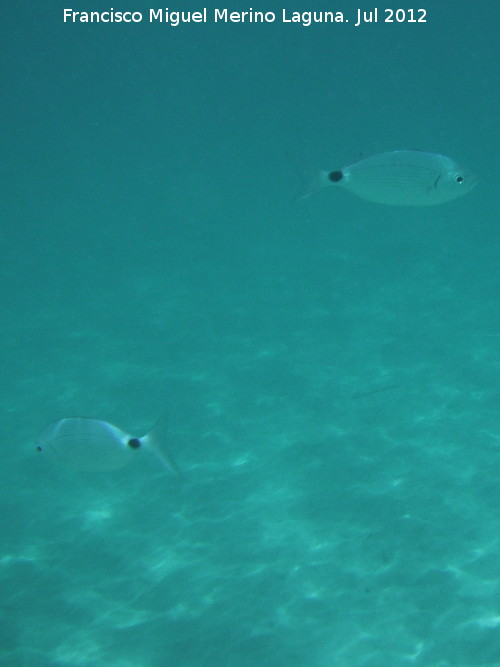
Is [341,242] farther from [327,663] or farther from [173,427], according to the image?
[327,663]

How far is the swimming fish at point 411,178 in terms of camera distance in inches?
164

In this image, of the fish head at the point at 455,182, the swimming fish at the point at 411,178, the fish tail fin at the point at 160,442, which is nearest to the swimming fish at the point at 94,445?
the fish tail fin at the point at 160,442

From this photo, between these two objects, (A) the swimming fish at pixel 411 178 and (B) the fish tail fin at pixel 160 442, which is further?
(B) the fish tail fin at pixel 160 442

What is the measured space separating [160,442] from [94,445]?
57 centimetres

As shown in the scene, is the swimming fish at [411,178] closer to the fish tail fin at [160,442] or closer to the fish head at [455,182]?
the fish head at [455,182]

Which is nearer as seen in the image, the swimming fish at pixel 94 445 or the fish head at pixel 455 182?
the fish head at pixel 455 182

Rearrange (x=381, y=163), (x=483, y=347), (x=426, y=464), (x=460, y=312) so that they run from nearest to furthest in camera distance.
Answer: (x=381, y=163), (x=426, y=464), (x=483, y=347), (x=460, y=312)

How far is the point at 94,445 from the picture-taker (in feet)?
16.1

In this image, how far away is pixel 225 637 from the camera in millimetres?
5781

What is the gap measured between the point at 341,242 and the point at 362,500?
48.0 feet

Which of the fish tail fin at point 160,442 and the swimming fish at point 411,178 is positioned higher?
the swimming fish at point 411,178

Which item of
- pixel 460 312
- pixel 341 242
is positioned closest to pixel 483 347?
pixel 460 312

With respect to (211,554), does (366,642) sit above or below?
below

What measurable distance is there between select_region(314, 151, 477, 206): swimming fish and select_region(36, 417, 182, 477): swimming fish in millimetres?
2657
